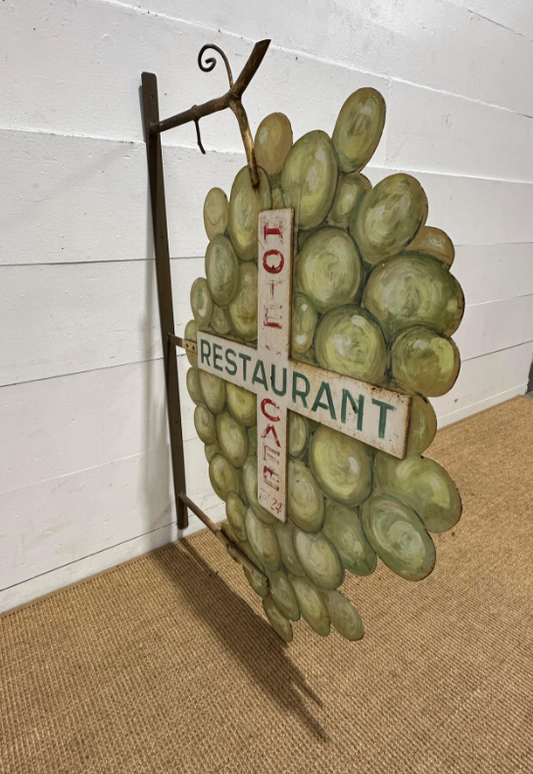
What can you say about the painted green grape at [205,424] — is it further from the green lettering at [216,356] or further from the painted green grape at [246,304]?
the painted green grape at [246,304]

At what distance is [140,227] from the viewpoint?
1077 millimetres

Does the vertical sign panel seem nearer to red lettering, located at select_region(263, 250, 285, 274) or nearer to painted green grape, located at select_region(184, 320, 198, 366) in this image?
red lettering, located at select_region(263, 250, 285, 274)

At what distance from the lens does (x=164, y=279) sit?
112cm

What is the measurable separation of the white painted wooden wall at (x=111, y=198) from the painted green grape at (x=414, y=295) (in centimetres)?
68

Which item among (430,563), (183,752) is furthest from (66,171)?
(183,752)

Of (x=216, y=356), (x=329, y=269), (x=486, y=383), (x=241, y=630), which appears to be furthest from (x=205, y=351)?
(x=486, y=383)

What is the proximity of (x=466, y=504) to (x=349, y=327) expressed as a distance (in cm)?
112

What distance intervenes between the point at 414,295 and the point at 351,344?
0.38ft

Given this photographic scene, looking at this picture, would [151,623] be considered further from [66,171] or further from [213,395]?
[66,171]

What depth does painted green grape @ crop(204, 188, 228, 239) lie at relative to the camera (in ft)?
2.76

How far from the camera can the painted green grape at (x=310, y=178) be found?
623mm

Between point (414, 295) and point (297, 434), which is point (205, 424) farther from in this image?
point (414, 295)

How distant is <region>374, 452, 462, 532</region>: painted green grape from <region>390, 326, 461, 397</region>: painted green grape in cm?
10

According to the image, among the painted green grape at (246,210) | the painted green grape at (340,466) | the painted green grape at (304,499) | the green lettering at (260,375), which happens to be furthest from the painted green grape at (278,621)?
the painted green grape at (246,210)
